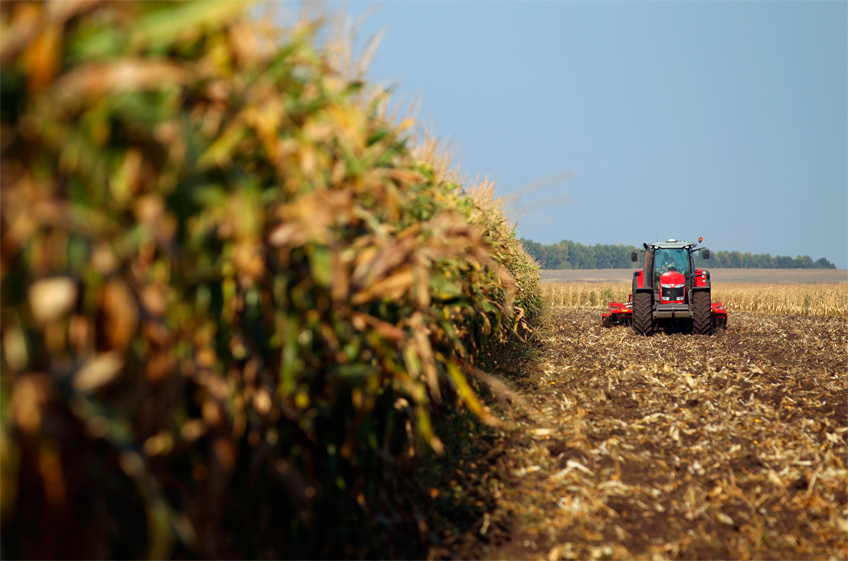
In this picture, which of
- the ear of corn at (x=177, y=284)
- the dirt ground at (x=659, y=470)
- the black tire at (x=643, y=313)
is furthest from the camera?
the black tire at (x=643, y=313)

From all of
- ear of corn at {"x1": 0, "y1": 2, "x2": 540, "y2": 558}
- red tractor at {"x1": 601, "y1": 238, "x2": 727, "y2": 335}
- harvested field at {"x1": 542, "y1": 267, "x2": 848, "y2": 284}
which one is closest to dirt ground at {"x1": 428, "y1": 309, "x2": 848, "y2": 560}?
ear of corn at {"x1": 0, "y1": 2, "x2": 540, "y2": 558}

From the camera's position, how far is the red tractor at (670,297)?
12047 millimetres

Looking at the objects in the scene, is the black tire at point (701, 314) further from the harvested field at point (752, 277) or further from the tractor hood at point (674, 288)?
the harvested field at point (752, 277)

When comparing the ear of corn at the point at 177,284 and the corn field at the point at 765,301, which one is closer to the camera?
the ear of corn at the point at 177,284

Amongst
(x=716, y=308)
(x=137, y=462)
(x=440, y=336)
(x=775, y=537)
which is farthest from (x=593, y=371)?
(x=716, y=308)

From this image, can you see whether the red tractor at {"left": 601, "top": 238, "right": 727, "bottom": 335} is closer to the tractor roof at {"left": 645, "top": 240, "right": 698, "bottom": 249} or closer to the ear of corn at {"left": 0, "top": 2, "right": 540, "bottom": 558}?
the tractor roof at {"left": 645, "top": 240, "right": 698, "bottom": 249}

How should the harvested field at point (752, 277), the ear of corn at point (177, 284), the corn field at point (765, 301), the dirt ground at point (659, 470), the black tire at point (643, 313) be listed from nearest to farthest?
the ear of corn at point (177, 284) → the dirt ground at point (659, 470) → the black tire at point (643, 313) → the corn field at point (765, 301) → the harvested field at point (752, 277)

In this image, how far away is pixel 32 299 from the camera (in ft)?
3.60

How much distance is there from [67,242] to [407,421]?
167 centimetres

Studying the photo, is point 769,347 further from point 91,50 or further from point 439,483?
point 91,50

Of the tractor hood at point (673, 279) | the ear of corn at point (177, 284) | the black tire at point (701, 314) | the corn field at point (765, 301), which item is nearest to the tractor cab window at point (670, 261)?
the tractor hood at point (673, 279)

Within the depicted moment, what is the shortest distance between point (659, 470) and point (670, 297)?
10234 millimetres

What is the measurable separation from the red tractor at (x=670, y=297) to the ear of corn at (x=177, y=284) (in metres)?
11.3

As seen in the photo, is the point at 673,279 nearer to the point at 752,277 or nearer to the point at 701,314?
the point at 701,314
